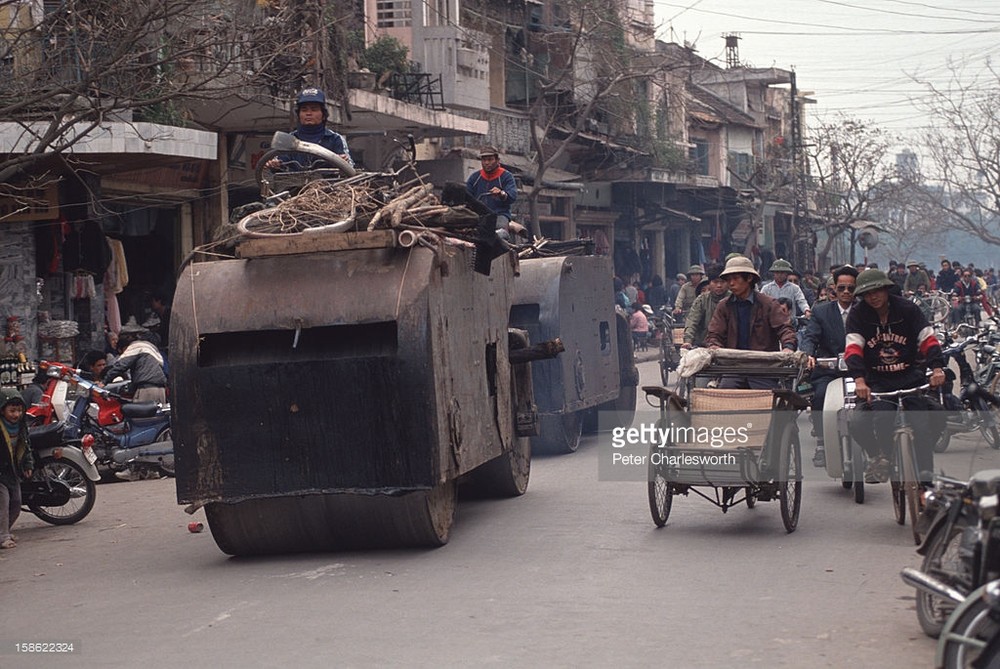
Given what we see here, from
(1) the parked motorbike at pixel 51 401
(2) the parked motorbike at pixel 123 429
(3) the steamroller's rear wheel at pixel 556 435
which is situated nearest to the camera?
(1) the parked motorbike at pixel 51 401

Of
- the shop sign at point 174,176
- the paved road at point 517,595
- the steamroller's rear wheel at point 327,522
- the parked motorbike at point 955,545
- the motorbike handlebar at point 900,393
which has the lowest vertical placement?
the paved road at point 517,595

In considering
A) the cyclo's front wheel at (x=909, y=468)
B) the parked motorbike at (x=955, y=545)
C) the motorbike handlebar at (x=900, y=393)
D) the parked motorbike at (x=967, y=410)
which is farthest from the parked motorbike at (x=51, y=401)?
the parked motorbike at (x=955, y=545)

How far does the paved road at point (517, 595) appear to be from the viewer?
20.7 feet

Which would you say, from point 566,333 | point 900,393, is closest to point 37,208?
point 566,333

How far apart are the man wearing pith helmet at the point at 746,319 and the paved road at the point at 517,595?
1.23 m

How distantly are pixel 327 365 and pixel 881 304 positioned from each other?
3.59 metres

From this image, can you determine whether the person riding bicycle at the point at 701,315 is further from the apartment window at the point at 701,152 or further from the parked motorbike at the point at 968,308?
the apartment window at the point at 701,152

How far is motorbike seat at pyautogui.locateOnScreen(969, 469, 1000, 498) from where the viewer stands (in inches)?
212

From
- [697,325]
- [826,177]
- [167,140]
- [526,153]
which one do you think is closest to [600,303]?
[697,325]

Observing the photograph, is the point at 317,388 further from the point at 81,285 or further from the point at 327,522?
the point at 81,285

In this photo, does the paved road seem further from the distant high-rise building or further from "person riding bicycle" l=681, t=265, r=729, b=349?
the distant high-rise building

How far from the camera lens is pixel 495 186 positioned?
13.3m

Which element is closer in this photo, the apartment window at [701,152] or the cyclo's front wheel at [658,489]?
the cyclo's front wheel at [658,489]

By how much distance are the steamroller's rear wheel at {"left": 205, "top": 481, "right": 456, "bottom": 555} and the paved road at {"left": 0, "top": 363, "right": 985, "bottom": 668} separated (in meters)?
0.14
